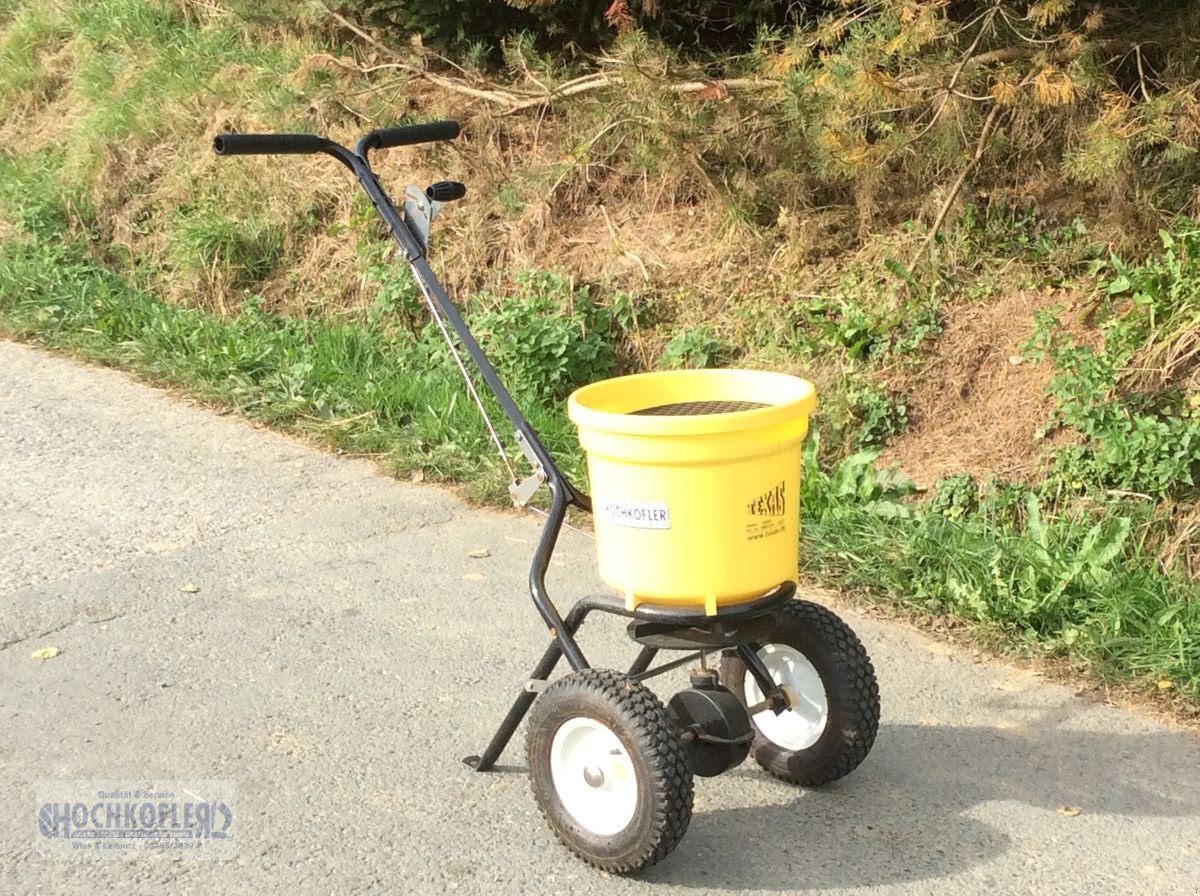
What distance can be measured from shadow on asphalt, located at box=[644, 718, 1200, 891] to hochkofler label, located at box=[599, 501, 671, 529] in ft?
2.73

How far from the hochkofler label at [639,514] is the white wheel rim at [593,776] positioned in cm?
46

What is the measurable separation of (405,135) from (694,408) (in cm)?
116

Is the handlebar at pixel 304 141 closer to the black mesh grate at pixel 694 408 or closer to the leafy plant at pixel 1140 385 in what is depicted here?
the black mesh grate at pixel 694 408

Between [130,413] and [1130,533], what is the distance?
15.3ft

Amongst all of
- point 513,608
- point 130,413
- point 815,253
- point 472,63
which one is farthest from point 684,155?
point 130,413

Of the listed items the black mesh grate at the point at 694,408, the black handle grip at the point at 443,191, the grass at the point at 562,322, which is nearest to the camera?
the black mesh grate at the point at 694,408

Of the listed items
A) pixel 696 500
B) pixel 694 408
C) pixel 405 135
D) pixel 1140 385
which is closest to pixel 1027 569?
pixel 1140 385

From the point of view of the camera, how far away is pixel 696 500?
2.97 meters

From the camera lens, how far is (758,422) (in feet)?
9.66

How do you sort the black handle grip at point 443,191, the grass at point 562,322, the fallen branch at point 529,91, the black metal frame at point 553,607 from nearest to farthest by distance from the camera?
the black metal frame at point 553,607
the black handle grip at point 443,191
the grass at point 562,322
the fallen branch at point 529,91

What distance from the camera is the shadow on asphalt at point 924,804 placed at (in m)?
3.19

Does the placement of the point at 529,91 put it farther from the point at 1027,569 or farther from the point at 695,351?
the point at 1027,569

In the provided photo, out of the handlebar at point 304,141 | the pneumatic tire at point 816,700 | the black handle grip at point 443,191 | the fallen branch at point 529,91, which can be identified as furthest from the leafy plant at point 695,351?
the pneumatic tire at point 816,700

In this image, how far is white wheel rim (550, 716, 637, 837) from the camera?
3127 mm
